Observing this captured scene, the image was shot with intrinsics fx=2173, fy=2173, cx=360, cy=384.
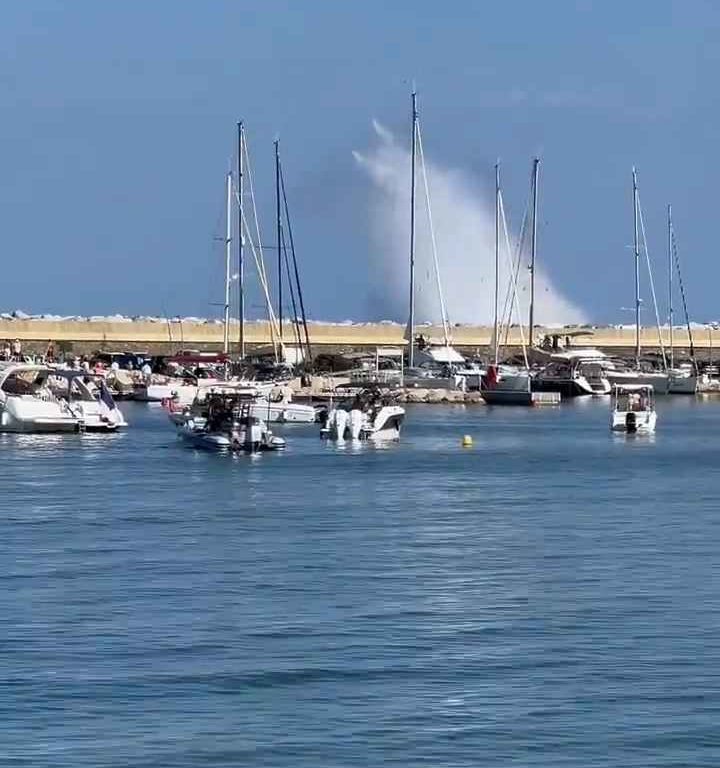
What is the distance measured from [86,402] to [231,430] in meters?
9.98

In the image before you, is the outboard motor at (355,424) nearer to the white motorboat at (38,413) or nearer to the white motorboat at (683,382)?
the white motorboat at (38,413)

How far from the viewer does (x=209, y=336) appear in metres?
129

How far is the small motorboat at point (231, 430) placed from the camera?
185 ft

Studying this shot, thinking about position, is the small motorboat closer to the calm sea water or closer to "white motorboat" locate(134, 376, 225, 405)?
the calm sea water

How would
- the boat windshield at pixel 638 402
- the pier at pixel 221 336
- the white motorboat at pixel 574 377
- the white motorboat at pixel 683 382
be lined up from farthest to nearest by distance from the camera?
the pier at pixel 221 336, the white motorboat at pixel 683 382, the white motorboat at pixel 574 377, the boat windshield at pixel 638 402

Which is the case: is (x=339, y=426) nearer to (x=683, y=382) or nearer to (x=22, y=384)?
(x=22, y=384)

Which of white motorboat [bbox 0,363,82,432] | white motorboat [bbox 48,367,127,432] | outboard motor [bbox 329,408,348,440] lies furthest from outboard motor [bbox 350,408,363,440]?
white motorboat [bbox 0,363,82,432]

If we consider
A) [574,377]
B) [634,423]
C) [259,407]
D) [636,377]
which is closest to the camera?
[259,407]

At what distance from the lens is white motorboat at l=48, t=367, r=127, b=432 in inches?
2542

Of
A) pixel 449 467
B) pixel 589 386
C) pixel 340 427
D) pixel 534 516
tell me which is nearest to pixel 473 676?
pixel 534 516

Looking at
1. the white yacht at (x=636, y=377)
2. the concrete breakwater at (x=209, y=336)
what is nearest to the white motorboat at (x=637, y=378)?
the white yacht at (x=636, y=377)

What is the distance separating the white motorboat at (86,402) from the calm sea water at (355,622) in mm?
16163

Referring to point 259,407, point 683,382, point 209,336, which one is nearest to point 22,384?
point 259,407

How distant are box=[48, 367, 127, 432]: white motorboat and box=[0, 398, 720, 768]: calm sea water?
53.0 ft
